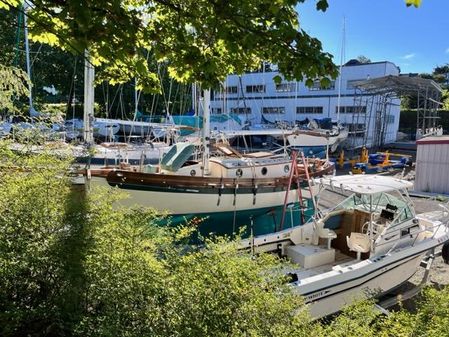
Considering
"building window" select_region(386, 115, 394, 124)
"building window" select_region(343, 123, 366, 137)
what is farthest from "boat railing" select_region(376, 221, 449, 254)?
"building window" select_region(386, 115, 394, 124)

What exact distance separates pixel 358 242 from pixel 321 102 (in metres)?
34.3

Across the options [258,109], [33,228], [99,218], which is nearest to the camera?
[33,228]

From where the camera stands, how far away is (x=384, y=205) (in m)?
8.57

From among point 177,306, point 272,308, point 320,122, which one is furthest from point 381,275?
point 320,122

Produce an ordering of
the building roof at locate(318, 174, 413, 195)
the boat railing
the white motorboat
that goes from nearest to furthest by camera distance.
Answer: the white motorboat → the boat railing → the building roof at locate(318, 174, 413, 195)

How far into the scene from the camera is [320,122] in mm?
36500

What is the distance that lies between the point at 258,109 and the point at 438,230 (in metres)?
35.0

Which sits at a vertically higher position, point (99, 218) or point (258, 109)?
point (258, 109)

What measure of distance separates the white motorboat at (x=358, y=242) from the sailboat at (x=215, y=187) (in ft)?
7.17

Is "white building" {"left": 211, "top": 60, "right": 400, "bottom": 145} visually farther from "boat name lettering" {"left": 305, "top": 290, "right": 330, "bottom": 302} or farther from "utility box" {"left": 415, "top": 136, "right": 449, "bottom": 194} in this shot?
"boat name lettering" {"left": 305, "top": 290, "right": 330, "bottom": 302}

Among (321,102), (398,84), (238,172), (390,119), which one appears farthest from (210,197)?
(390,119)

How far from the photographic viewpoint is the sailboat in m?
11.2

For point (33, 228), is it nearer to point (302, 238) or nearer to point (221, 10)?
point (221, 10)

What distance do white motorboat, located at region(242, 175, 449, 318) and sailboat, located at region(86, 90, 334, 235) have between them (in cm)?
219
